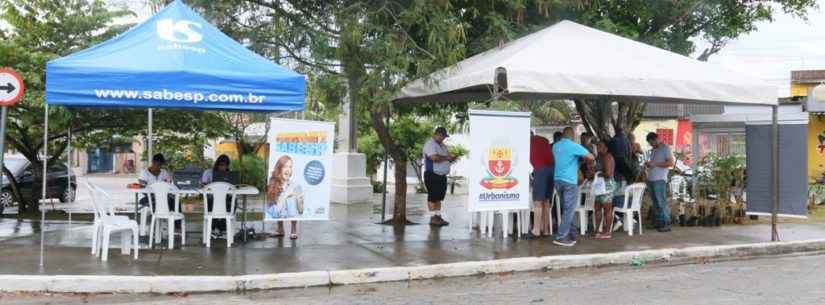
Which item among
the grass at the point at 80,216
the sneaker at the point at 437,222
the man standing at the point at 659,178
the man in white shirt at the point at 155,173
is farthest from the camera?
the grass at the point at 80,216

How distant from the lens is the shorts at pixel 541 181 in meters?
11.6

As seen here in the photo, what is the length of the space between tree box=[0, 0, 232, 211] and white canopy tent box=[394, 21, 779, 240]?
5.48m

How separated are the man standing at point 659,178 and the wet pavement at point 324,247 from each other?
0.30 m

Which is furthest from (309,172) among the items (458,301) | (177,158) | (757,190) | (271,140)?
(177,158)

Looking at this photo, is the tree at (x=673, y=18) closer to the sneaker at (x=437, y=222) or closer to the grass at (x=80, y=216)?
the sneaker at (x=437, y=222)

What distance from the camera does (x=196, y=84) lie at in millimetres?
9367

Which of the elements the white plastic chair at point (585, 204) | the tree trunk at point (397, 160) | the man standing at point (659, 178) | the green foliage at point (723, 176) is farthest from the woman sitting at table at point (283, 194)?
the green foliage at point (723, 176)

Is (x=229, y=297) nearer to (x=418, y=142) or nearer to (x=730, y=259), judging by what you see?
(x=730, y=259)

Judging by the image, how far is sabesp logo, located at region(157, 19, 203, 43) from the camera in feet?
32.4

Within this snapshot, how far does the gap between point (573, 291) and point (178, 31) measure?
19.1ft

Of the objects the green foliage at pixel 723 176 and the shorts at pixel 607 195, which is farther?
the green foliage at pixel 723 176

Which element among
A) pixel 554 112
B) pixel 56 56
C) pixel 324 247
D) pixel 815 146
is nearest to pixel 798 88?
pixel 815 146

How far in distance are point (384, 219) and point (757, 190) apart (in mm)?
6600

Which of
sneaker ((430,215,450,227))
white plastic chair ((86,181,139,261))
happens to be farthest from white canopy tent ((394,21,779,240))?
white plastic chair ((86,181,139,261))
